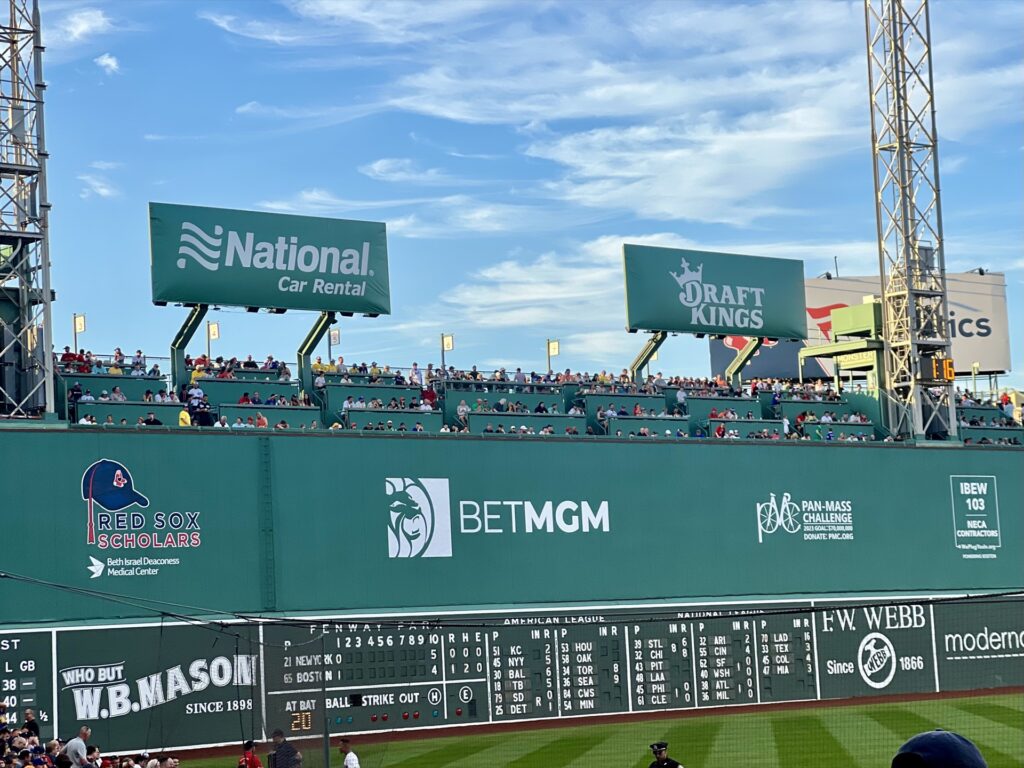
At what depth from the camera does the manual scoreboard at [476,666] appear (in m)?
28.9

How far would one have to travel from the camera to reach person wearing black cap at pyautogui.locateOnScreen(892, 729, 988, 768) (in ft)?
8.77

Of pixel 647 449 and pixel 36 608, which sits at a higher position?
pixel 647 449

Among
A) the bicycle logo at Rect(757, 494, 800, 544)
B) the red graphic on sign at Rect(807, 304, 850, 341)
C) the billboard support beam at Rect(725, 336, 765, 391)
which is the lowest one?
the bicycle logo at Rect(757, 494, 800, 544)

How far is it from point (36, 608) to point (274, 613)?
214 inches

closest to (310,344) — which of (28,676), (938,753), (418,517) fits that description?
(418,517)

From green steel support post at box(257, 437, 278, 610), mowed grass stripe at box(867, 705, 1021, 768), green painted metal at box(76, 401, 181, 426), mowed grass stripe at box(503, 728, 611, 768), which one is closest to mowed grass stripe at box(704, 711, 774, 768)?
mowed grass stripe at box(503, 728, 611, 768)

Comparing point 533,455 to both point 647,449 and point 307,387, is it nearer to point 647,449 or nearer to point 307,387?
point 647,449

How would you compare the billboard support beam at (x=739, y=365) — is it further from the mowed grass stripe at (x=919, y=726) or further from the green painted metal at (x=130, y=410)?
the green painted metal at (x=130, y=410)

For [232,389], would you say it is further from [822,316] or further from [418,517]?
[822,316]

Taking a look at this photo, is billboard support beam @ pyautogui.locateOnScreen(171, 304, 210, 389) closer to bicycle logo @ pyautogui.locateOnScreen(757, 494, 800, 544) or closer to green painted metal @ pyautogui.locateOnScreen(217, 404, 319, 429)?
green painted metal @ pyautogui.locateOnScreen(217, 404, 319, 429)

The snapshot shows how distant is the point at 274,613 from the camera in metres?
31.6

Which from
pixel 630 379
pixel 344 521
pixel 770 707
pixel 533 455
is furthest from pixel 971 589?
pixel 344 521

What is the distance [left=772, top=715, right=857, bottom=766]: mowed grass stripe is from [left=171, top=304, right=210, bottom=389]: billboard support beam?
17.5m

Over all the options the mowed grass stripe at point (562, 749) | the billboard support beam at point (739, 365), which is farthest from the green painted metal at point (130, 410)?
the billboard support beam at point (739, 365)
